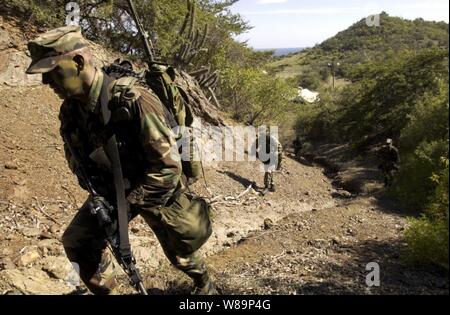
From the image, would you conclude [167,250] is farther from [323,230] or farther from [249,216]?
[249,216]

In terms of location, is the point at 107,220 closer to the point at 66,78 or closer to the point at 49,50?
the point at 66,78

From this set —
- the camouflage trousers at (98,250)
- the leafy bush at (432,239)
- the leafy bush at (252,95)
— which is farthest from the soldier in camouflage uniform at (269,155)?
the camouflage trousers at (98,250)

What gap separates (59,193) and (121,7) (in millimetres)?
5637

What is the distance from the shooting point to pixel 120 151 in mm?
2475

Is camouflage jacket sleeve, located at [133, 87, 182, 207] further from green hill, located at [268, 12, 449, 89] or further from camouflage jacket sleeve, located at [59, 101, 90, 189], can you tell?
green hill, located at [268, 12, 449, 89]

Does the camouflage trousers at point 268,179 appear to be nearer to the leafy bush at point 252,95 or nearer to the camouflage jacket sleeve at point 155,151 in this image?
the leafy bush at point 252,95

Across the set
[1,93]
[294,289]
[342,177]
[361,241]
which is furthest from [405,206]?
[1,93]

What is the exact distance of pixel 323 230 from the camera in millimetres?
5199

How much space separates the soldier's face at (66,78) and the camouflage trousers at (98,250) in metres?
0.70

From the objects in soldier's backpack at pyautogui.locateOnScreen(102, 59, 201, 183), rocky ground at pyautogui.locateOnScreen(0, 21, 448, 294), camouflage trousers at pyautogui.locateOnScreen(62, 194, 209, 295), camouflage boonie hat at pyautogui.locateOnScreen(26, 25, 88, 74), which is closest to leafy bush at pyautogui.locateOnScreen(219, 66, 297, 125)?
rocky ground at pyautogui.locateOnScreen(0, 21, 448, 294)

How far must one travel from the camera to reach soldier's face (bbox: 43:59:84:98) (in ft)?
7.50

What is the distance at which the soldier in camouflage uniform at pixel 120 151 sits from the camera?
7.59 ft

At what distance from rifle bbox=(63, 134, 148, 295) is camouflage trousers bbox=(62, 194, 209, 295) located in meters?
0.12

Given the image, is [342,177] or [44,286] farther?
[342,177]
